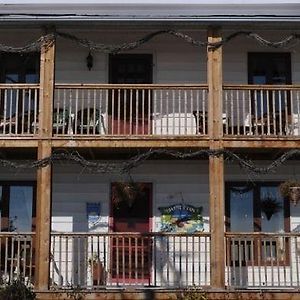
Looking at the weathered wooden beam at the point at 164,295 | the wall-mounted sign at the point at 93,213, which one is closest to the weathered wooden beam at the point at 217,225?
the weathered wooden beam at the point at 164,295

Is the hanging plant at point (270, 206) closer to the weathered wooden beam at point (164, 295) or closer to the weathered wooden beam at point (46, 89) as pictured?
the weathered wooden beam at point (164, 295)

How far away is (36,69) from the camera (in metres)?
19.2

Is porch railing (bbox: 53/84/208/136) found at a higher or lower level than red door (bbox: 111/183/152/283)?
higher

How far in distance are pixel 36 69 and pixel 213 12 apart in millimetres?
4802

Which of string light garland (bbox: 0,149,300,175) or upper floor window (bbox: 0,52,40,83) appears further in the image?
upper floor window (bbox: 0,52,40,83)

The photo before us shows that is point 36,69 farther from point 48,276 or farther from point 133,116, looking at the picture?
point 48,276

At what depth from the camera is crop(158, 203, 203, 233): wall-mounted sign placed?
1856 centimetres

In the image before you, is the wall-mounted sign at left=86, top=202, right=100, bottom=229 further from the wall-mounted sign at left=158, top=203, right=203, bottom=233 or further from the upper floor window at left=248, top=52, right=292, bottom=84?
the upper floor window at left=248, top=52, right=292, bottom=84

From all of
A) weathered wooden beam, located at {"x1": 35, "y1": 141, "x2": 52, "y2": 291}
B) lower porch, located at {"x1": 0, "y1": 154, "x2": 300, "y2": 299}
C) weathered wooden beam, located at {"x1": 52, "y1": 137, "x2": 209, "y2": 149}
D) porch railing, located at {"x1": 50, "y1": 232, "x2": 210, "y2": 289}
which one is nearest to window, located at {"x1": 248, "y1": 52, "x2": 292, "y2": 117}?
lower porch, located at {"x1": 0, "y1": 154, "x2": 300, "y2": 299}

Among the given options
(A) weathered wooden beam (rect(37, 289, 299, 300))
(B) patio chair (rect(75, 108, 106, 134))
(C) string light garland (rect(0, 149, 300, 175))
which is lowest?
(A) weathered wooden beam (rect(37, 289, 299, 300))

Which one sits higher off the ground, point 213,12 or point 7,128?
point 213,12

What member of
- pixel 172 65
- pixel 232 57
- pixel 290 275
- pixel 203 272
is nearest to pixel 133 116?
pixel 172 65

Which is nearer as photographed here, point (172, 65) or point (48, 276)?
point (48, 276)

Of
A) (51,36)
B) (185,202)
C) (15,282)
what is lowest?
(15,282)
